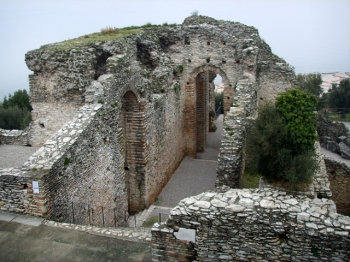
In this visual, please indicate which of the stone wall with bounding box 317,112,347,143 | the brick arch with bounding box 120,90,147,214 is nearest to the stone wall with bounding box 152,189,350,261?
the brick arch with bounding box 120,90,147,214

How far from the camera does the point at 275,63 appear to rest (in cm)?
1328

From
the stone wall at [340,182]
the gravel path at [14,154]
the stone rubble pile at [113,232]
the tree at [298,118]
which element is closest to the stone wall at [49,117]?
the gravel path at [14,154]

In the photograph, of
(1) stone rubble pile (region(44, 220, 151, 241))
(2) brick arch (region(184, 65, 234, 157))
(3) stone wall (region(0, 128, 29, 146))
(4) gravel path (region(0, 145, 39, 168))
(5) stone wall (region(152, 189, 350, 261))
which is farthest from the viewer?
(2) brick arch (region(184, 65, 234, 157))

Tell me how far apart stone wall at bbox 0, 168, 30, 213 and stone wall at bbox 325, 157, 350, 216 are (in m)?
8.59

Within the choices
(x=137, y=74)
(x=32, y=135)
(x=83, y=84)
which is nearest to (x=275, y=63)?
(x=137, y=74)

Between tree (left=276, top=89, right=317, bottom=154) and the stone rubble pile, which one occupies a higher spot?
tree (left=276, top=89, right=317, bottom=154)

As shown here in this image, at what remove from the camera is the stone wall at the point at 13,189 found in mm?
6367

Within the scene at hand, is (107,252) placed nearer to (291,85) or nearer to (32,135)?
(32,135)

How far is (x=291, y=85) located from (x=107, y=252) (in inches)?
382

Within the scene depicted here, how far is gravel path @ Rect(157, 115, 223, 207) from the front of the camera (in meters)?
11.2

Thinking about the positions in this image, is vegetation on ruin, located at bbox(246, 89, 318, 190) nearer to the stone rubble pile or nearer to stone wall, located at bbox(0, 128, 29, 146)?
the stone rubble pile

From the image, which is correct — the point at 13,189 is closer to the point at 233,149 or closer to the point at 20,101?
the point at 233,149

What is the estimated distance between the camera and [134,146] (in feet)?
33.2

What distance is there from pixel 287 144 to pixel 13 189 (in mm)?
5232
